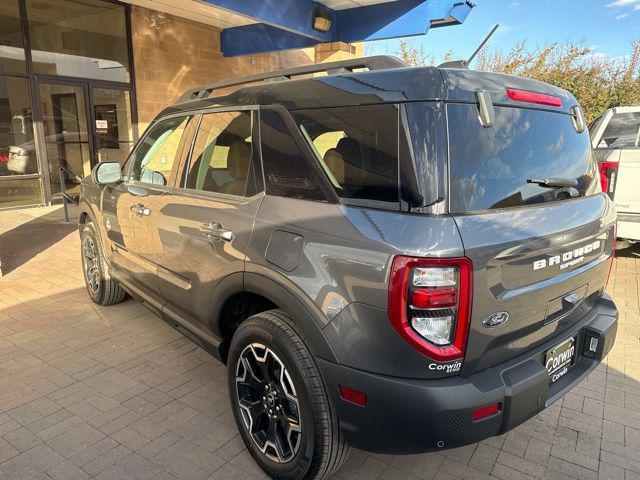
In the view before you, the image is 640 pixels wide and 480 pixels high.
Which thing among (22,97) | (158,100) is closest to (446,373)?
(22,97)

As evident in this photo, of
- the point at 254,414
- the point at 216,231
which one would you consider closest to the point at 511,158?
the point at 216,231

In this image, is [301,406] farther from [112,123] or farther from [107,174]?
[112,123]

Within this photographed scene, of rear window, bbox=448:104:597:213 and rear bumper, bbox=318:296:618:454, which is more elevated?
rear window, bbox=448:104:597:213

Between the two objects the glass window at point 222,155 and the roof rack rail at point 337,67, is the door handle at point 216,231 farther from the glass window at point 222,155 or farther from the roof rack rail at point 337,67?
the roof rack rail at point 337,67

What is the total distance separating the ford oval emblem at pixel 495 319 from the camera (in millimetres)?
1886

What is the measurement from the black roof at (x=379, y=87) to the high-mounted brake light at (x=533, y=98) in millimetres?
25

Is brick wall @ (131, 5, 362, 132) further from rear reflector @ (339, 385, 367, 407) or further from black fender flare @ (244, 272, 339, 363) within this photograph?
rear reflector @ (339, 385, 367, 407)

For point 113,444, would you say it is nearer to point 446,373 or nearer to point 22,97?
point 446,373

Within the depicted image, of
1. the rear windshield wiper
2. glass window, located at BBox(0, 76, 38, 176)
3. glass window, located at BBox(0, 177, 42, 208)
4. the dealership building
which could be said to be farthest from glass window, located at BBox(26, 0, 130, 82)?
the rear windshield wiper

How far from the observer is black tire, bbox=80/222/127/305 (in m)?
4.43

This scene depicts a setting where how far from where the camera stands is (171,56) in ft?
36.0

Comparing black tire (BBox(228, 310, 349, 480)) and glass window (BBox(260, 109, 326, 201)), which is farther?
glass window (BBox(260, 109, 326, 201))

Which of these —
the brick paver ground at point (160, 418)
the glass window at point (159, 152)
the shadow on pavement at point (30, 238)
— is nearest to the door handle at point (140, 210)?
the glass window at point (159, 152)

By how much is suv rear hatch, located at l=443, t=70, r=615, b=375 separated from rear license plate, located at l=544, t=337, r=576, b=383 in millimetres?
67
